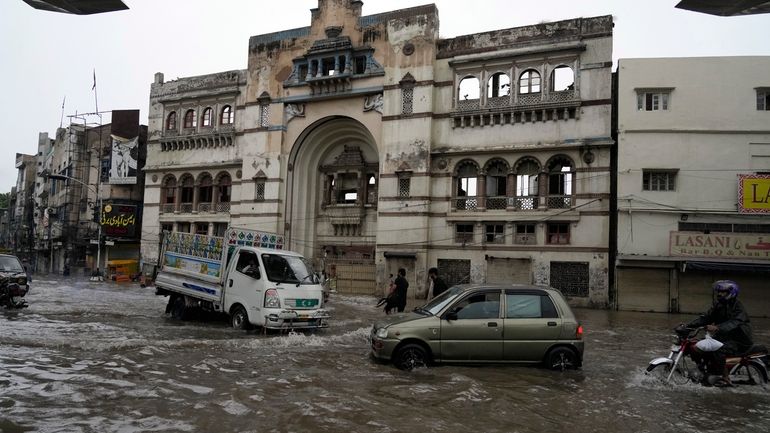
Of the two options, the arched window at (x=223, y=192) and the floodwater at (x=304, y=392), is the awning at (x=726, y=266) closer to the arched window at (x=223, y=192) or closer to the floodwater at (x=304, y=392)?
the floodwater at (x=304, y=392)

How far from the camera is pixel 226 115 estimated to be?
113 feet

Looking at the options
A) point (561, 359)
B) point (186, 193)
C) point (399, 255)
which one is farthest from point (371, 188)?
point (561, 359)

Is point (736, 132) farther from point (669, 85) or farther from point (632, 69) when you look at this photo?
point (632, 69)

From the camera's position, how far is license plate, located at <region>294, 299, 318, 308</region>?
12664mm

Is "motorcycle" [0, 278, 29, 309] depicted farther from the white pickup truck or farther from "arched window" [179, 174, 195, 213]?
"arched window" [179, 174, 195, 213]

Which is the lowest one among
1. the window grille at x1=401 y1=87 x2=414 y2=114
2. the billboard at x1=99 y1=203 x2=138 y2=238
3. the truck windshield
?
the truck windshield

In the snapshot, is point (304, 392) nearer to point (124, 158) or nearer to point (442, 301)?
point (442, 301)

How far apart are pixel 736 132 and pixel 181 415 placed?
23.7m

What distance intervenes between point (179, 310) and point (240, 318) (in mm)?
3081

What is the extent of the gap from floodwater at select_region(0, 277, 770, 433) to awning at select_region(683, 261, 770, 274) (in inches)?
445

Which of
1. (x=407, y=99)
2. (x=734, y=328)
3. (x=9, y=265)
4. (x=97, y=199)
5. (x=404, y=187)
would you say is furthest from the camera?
(x=97, y=199)

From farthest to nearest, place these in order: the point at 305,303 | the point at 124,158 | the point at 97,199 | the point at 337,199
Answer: the point at 97,199
the point at 124,158
the point at 337,199
the point at 305,303

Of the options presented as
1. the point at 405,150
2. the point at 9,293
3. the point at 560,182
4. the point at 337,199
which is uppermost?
the point at 405,150

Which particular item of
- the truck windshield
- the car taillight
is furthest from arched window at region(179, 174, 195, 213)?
the car taillight
